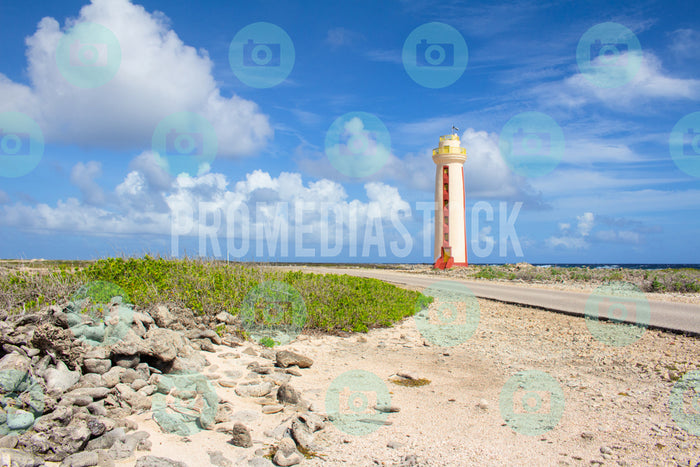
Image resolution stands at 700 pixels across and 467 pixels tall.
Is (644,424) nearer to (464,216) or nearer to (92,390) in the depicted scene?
(92,390)

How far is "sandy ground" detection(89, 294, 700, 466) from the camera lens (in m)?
4.47

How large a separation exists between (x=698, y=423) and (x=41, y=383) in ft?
23.5
